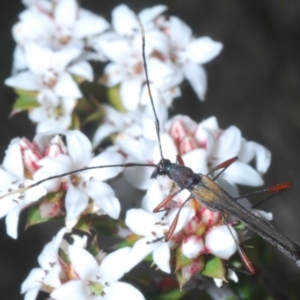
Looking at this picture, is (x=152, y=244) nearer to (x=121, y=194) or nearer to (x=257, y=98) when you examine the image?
(x=121, y=194)

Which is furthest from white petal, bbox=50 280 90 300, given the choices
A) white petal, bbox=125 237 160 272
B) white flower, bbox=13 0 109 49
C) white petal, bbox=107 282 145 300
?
white flower, bbox=13 0 109 49

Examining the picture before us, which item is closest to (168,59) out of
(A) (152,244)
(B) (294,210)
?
(A) (152,244)

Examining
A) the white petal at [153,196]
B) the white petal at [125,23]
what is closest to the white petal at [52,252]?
the white petal at [153,196]

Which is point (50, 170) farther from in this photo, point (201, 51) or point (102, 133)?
point (201, 51)

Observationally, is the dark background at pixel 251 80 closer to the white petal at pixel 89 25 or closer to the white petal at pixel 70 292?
the white petal at pixel 89 25

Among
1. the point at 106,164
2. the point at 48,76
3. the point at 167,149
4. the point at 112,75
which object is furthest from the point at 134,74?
the point at 106,164
